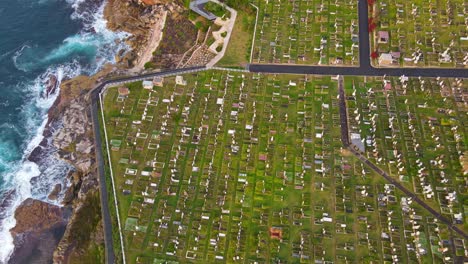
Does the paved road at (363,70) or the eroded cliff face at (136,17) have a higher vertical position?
the eroded cliff face at (136,17)

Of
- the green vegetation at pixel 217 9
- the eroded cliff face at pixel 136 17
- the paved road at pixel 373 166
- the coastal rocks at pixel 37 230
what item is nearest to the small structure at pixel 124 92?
the eroded cliff face at pixel 136 17

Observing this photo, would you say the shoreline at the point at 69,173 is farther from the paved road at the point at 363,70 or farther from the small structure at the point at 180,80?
the paved road at the point at 363,70

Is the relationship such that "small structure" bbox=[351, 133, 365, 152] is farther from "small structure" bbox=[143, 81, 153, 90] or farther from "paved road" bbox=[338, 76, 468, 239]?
"small structure" bbox=[143, 81, 153, 90]

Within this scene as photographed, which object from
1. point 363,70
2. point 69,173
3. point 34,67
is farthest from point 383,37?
point 34,67

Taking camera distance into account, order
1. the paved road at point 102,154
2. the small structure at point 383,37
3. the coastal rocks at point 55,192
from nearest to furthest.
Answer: the paved road at point 102,154 < the coastal rocks at point 55,192 < the small structure at point 383,37

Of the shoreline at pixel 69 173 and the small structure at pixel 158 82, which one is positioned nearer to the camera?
the shoreline at pixel 69 173

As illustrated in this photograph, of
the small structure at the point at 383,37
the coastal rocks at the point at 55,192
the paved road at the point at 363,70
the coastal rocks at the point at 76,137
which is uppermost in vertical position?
the small structure at the point at 383,37

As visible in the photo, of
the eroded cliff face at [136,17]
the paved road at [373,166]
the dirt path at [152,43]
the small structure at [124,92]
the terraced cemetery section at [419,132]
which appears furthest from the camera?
the eroded cliff face at [136,17]
